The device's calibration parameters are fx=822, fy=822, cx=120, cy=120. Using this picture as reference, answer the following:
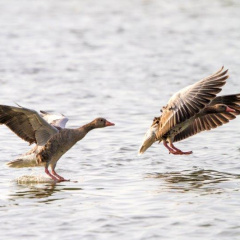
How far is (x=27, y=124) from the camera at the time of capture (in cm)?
1176

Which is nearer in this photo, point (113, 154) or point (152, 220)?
point (152, 220)

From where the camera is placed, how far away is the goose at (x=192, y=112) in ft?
39.5

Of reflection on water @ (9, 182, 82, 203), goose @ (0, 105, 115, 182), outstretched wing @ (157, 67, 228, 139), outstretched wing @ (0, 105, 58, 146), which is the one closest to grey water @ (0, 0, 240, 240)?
reflection on water @ (9, 182, 82, 203)

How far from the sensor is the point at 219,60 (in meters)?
23.1

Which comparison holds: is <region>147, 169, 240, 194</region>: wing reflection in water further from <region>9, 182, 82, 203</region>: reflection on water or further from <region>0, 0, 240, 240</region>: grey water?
<region>9, 182, 82, 203</region>: reflection on water

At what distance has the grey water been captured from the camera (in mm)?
9742

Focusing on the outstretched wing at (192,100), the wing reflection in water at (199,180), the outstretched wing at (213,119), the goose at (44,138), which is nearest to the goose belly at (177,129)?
the outstretched wing at (213,119)

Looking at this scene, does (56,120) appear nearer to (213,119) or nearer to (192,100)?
(192,100)

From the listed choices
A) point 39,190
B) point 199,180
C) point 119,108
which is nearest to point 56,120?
point 39,190

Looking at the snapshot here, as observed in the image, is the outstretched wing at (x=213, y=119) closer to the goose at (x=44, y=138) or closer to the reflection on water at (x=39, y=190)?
the goose at (x=44, y=138)

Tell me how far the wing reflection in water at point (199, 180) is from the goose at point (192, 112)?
2.14ft

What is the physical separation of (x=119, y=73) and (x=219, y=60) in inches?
125

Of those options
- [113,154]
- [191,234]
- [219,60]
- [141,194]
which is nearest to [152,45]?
[219,60]

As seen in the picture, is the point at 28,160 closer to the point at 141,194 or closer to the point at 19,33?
the point at 141,194
